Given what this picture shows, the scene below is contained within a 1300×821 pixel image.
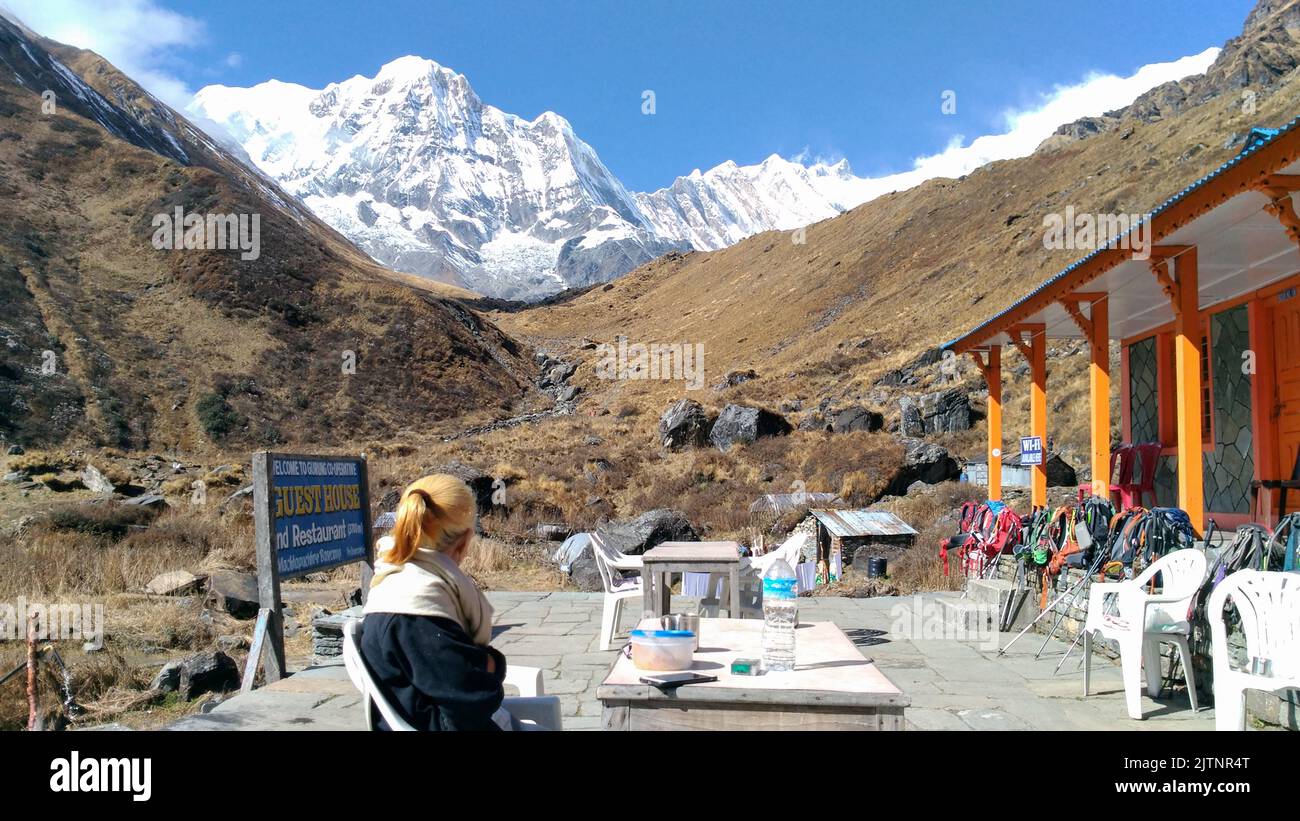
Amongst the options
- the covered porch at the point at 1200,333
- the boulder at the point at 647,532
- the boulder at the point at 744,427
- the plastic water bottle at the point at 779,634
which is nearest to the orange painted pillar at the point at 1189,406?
the covered porch at the point at 1200,333

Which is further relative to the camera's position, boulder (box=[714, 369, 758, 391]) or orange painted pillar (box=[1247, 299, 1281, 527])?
boulder (box=[714, 369, 758, 391])

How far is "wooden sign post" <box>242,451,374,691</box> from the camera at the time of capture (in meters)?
4.65

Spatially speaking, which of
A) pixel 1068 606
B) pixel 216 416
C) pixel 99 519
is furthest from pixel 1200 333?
pixel 216 416

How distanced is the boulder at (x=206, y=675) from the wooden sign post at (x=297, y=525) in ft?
2.25

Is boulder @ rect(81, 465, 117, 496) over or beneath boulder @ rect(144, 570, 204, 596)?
over

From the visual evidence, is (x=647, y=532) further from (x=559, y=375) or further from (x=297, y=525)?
(x=559, y=375)

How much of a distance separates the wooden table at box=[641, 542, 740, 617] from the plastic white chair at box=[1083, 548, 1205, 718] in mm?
2069

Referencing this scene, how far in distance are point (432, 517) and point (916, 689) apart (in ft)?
11.6

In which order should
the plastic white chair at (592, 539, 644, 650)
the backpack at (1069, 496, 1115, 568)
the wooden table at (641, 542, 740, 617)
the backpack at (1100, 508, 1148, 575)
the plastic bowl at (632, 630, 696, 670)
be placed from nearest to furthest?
the plastic bowl at (632, 630, 696, 670) < the backpack at (1100, 508, 1148, 575) < the wooden table at (641, 542, 740, 617) < the backpack at (1069, 496, 1115, 568) < the plastic white chair at (592, 539, 644, 650)

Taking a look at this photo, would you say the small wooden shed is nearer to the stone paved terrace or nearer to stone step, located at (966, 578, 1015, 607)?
stone step, located at (966, 578, 1015, 607)

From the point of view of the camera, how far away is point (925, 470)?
17.1 m

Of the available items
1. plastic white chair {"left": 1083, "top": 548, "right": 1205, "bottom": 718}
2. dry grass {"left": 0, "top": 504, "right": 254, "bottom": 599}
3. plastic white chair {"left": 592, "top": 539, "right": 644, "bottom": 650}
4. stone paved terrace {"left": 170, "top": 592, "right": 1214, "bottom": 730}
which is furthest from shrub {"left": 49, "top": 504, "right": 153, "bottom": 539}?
plastic white chair {"left": 1083, "top": 548, "right": 1205, "bottom": 718}

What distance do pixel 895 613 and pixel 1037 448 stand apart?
3.02 m
